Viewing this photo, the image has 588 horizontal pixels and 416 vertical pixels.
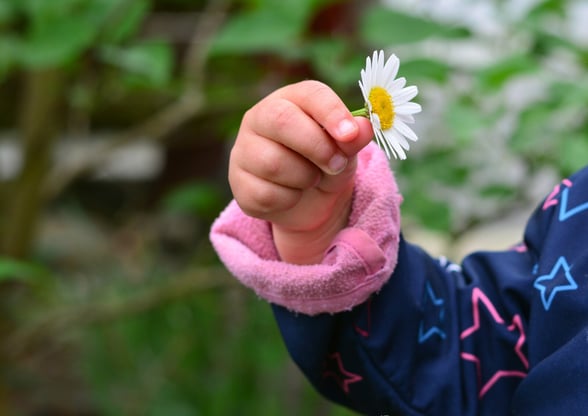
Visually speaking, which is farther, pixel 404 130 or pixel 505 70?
pixel 505 70

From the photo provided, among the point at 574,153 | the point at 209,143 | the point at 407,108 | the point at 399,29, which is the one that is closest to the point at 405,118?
the point at 407,108

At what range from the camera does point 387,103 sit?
40 cm

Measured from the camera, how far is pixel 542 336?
581mm

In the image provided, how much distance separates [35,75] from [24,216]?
19 centimetres

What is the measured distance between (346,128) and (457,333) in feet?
0.84

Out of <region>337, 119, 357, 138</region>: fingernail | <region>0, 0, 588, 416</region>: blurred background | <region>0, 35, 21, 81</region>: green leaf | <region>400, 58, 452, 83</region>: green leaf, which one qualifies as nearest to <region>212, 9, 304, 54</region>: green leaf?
<region>0, 0, 588, 416</region>: blurred background

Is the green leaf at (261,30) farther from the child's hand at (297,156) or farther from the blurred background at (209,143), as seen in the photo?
the child's hand at (297,156)

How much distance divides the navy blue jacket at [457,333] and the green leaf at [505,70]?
183 mm

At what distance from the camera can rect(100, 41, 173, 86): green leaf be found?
0.91m

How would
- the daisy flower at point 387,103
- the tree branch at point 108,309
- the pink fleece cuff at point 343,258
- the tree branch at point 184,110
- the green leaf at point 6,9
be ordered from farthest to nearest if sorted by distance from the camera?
the tree branch at point 108,309
the tree branch at point 184,110
the green leaf at point 6,9
the pink fleece cuff at point 343,258
the daisy flower at point 387,103

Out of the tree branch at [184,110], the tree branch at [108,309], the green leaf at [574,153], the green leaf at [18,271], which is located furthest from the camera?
the tree branch at [108,309]

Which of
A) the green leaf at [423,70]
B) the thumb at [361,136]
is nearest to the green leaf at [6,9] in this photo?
the green leaf at [423,70]

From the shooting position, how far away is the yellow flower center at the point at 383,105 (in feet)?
1.32

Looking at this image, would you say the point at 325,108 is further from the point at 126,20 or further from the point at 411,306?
the point at 126,20
